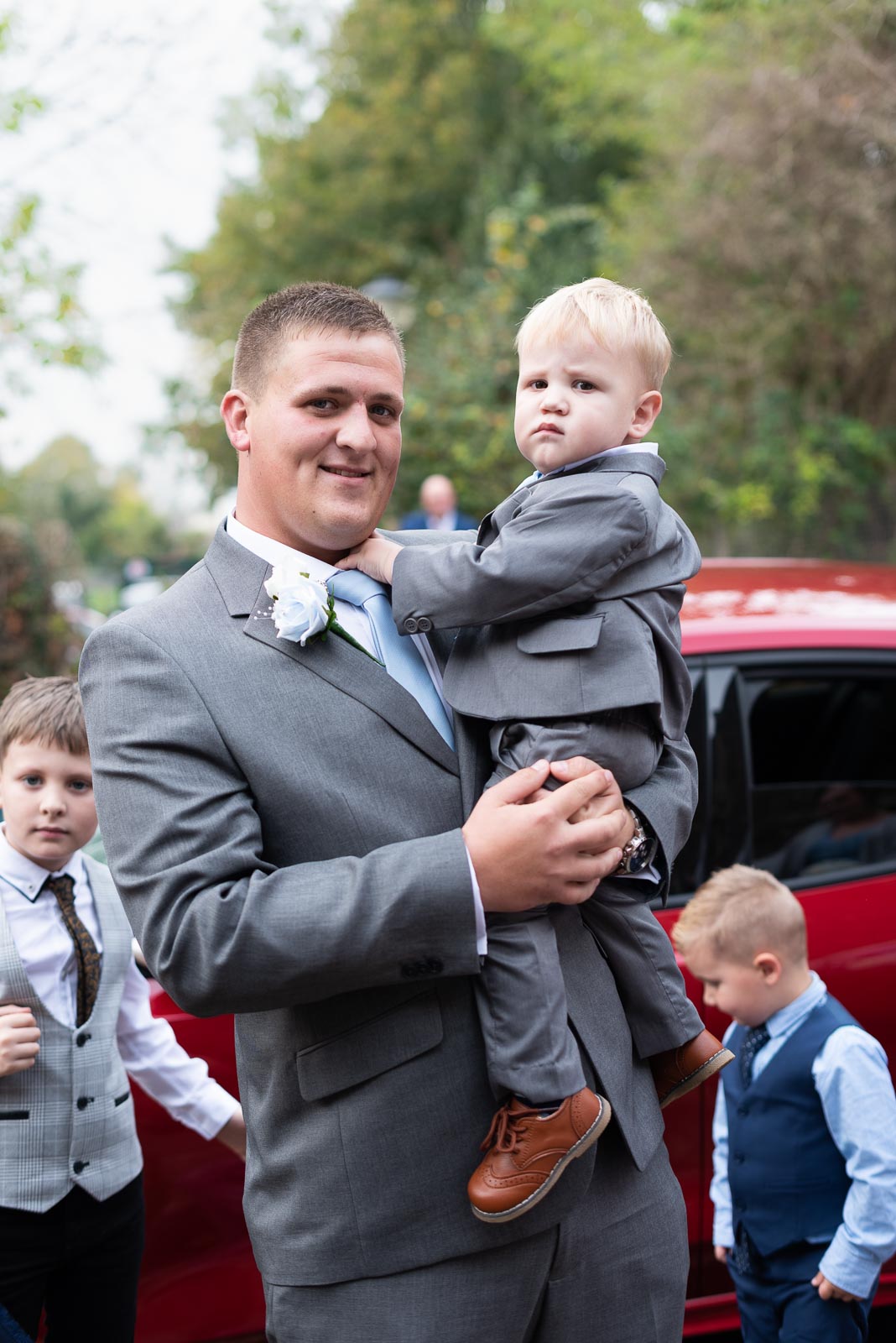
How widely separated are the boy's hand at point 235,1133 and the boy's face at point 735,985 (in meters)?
1.03

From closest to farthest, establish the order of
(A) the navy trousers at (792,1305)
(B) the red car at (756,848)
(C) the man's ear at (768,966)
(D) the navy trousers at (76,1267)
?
(D) the navy trousers at (76,1267)
(A) the navy trousers at (792,1305)
(C) the man's ear at (768,966)
(B) the red car at (756,848)

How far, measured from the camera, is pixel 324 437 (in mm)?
1960

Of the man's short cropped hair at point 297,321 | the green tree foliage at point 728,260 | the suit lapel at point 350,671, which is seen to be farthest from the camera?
the green tree foliage at point 728,260

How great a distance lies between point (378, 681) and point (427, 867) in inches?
13.5

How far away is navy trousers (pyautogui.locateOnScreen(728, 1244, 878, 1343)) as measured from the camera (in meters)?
Result: 2.54

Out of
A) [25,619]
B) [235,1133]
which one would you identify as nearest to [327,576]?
[235,1133]

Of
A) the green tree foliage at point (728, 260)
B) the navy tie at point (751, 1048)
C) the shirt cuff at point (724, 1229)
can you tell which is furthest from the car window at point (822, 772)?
the green tree foliage at point (728, 260)

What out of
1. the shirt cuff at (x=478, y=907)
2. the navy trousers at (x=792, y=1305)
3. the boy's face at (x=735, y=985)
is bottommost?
the navy trousers at (x=792, y=1305)

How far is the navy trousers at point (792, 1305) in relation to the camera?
2539mm

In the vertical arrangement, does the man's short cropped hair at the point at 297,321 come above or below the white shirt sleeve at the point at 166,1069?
Answer: above

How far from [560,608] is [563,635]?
7 cm

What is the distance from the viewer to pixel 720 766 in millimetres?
3055

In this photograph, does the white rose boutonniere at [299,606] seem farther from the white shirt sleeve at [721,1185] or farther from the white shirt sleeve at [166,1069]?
the white shirt sleeve at [721,1185]

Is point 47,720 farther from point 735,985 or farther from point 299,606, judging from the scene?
point 735,985
